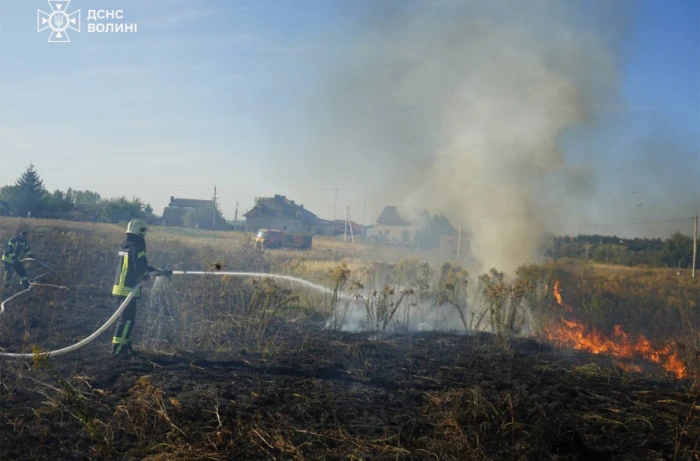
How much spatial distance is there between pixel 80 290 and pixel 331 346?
7.69 metres

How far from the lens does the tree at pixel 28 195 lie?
32812mm

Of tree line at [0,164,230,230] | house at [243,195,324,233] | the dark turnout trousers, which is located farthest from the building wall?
the dark turnout trousers

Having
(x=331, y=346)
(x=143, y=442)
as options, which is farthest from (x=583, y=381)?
(x=143, y=442)

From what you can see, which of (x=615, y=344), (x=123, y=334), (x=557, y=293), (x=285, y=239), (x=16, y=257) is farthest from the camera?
(x=285, y=239)

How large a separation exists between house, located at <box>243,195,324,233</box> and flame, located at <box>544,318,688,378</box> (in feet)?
101

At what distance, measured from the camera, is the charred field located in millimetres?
4633

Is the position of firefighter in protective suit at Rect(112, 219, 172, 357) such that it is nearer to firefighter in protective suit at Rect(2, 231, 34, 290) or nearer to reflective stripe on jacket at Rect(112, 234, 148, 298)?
reflective stripe on jacket at Rect(112, 234, 148, 298)

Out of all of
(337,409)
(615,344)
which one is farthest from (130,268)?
(615,344)

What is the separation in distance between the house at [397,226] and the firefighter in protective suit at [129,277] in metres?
23.4

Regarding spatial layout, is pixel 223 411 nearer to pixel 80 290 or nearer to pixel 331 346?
pixel 331 346

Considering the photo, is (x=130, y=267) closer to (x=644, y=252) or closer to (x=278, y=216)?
(x=278, y=216)

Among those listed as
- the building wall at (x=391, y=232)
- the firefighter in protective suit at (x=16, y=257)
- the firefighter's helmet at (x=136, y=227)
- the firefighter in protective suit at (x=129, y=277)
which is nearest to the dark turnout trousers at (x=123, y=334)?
the firefighter in protective suit at (x=129, y=277)

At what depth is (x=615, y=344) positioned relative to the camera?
1110 centimetres

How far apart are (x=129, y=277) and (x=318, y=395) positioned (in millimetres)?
3751
